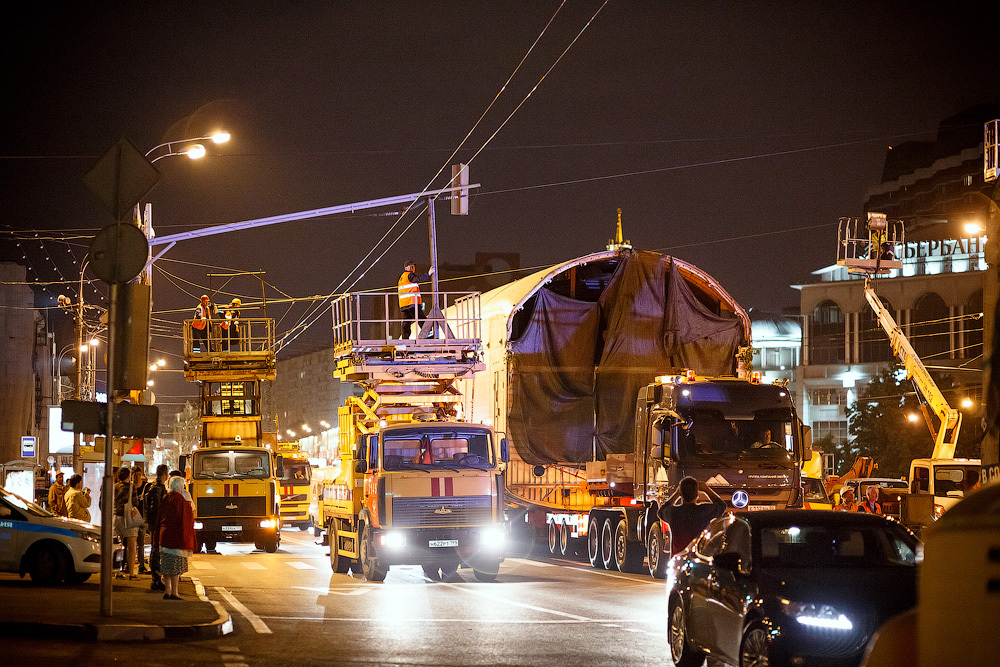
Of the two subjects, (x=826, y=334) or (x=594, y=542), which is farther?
(x=826, y=334)

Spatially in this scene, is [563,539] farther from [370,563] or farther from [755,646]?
[755,646]

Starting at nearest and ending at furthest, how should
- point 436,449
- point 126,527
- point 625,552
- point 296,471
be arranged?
1. point 126,527
2. point 436,449
3. point 625,552
4. point 296,471

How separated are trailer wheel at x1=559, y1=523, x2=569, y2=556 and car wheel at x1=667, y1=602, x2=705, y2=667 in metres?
16.0

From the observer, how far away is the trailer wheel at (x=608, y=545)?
2458 cm

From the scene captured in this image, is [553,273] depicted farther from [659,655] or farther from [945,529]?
[945,529]

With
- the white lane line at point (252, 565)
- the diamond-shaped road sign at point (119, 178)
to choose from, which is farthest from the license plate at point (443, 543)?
the diamond-shaped road sign at point (119, 178)

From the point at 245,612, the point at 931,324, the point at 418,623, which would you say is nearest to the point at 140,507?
the point at 245,612

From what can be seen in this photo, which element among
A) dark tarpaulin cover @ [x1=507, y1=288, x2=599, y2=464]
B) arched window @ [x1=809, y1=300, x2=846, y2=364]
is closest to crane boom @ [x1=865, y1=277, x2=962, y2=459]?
dark tarpaulin cover @ [x1=507, y1=288, x2=599, y2=464]

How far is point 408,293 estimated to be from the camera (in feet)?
83.9

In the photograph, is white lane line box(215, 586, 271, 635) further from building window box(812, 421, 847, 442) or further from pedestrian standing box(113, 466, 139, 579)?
building window box(812, 421, 847, 442)

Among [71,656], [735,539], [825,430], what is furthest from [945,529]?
[825,430]

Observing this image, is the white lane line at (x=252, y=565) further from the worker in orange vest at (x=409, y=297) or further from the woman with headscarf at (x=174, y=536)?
the woman with headscarf at (x=174, y=536)

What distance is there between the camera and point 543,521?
27.7 m

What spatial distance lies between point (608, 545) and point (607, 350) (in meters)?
4.18
